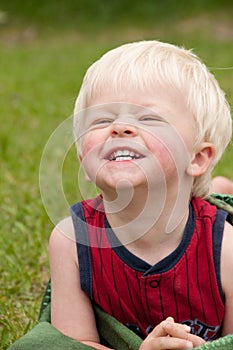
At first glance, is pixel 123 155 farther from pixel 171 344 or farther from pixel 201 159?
pixel 171 344

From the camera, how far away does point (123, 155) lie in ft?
6.81

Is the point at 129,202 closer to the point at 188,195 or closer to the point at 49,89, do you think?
the point at 188,195

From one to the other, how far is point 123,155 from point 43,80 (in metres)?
7.35

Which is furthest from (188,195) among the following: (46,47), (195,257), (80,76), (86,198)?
(46,47)

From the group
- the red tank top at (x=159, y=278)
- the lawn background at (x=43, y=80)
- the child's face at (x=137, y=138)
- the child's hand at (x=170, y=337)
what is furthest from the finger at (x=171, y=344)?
the lawn background at (x=43, y=80)

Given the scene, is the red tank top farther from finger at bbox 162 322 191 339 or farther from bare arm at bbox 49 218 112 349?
finger at bbox 162 322 191 339

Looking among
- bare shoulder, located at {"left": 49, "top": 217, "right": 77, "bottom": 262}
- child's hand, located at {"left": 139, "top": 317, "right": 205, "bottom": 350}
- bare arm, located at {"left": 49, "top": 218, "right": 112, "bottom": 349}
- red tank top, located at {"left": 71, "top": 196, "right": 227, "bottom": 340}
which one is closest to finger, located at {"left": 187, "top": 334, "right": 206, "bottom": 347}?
child's hand, located at {"left": 139, "top": 317, "right": 205, "bottom": 350}

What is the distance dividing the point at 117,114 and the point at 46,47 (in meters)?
11.8

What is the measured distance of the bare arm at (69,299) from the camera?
234 cm

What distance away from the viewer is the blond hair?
2.22m

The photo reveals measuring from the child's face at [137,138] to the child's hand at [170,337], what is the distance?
1.30ft

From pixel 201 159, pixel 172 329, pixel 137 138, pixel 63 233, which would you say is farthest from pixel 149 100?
pixel 172 329

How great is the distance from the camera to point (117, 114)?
7.11ft

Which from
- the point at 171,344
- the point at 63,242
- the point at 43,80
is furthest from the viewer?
the point at 43,80
